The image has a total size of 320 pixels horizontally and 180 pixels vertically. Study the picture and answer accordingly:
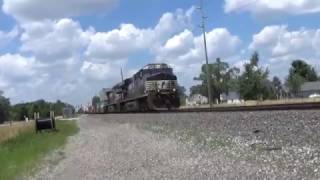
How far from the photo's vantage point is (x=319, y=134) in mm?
13078

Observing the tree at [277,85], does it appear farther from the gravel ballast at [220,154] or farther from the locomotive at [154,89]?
the gravel ballast at [220,154]

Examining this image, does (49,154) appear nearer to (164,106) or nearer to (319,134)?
(319,134)

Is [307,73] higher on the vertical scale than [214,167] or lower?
higher

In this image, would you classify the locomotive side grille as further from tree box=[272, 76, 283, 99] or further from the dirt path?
tree box=[272, 76, 283, 99]

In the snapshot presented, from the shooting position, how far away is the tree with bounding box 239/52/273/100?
100188 mm

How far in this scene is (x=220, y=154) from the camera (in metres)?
14.4

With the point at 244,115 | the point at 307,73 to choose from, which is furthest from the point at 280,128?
the point at 307,73

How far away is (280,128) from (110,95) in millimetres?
68147

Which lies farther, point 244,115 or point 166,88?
point 166,88

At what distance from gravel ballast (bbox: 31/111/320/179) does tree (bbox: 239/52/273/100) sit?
260ft

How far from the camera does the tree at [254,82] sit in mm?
100188

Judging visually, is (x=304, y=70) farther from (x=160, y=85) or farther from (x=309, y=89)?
(x=160, y=85)

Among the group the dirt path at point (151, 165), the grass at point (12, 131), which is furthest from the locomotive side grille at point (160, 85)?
the dirt path at point (151, 165)

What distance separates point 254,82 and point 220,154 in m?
87.4
